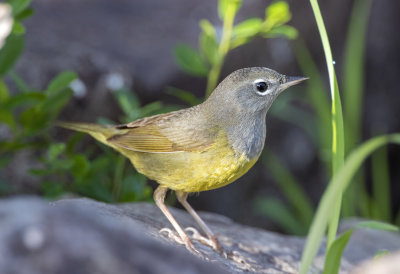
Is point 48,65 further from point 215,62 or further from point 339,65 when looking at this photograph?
point 339,65

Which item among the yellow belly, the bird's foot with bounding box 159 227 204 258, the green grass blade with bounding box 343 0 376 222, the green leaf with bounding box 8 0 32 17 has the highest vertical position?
the green leaf with bounding box 8 0 32 17

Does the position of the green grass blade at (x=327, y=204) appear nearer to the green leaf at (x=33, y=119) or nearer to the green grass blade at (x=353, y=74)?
the green leaf at (x=33, y=119)

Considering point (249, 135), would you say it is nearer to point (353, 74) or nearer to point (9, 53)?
point (9, 53)

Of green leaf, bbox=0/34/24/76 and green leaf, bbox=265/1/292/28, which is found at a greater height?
green leaf, bbox=0/34/24/76

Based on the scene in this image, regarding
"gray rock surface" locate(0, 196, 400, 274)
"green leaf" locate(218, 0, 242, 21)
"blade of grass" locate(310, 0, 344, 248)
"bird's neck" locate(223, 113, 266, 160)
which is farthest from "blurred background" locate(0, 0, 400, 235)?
"gray rock surface" locate(0, 196, 400, 274)

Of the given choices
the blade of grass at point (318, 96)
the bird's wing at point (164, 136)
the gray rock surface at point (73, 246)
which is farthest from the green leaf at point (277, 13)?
the gray rock surface at point (73, 246)

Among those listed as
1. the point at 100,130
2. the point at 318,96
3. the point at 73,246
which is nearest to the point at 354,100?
the point at 318,96

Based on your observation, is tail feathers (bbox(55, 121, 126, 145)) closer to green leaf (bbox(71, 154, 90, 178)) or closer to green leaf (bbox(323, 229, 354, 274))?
green leaf (bbox(71, 154, 90, 178))
